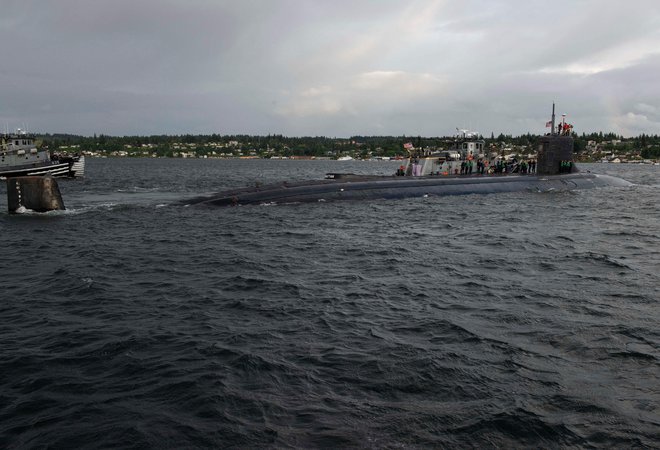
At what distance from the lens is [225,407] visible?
9414 mm

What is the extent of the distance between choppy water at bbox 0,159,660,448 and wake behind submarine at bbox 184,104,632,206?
600 inches

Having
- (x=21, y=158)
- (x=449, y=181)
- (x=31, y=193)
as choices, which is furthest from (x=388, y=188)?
(x=21, y=158)

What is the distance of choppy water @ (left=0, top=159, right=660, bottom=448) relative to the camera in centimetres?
877

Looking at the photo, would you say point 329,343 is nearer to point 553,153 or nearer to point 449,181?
point 449,181

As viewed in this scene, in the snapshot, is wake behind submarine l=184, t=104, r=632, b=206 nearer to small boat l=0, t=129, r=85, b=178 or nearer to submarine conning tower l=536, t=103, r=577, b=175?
submarine conning tower l=536, t=103, r=577, b=175

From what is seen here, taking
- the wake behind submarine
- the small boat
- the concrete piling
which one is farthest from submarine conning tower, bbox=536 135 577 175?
the small boat

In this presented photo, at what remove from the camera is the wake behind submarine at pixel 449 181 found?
41188mm

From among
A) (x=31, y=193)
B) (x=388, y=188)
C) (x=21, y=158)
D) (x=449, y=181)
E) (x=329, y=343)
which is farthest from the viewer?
(x=21, y=158)

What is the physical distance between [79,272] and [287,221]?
14.3 meters

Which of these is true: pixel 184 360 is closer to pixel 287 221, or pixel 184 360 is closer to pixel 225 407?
pixel 225 407

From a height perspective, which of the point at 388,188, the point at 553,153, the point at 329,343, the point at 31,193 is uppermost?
the point at 553,153

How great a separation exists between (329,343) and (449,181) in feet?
123

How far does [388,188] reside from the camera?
45.2 metres

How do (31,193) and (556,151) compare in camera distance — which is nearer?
(31,193)
